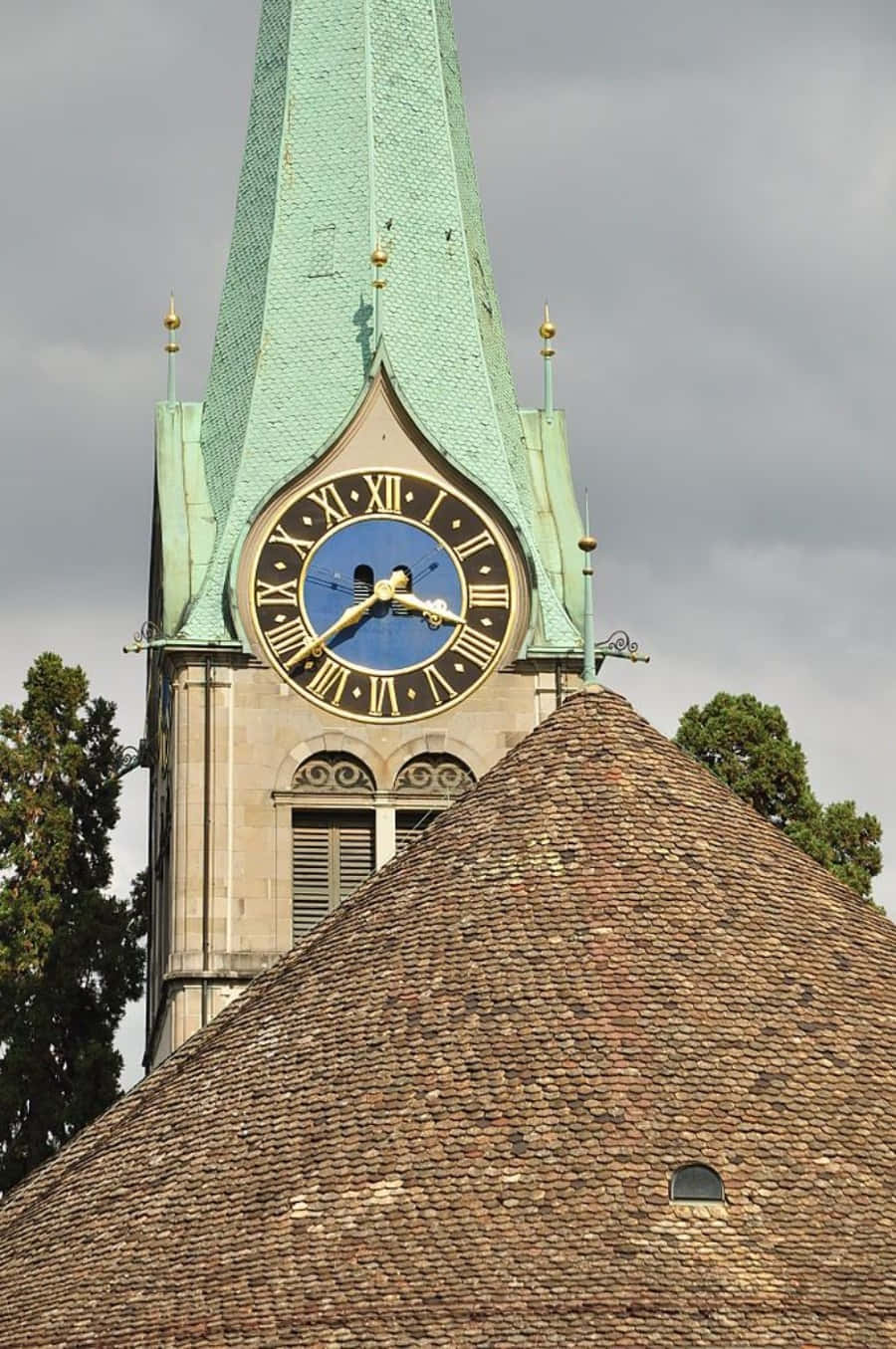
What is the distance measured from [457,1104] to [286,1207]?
3.82 feet

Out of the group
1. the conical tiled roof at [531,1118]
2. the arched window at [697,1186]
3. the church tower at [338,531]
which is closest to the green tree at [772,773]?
the church tower at [338,531]

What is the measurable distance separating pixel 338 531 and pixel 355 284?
3352mm

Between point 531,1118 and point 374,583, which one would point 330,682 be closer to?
point 374,583

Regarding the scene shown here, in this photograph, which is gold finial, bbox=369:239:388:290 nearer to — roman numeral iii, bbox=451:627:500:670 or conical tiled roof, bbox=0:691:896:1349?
roman numeral iii, bbox=451:627:500:670

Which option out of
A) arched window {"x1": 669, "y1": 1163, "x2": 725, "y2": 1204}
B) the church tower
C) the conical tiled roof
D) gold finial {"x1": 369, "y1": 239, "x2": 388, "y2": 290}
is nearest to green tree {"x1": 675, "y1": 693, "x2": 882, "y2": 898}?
the church tower

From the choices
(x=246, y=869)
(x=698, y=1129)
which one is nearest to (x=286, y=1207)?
(x=698, y=1129)

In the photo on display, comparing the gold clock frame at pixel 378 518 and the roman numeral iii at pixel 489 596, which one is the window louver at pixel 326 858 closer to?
the gold clock frame at pixel 378 518

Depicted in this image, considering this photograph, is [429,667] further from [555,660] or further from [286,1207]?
[286,1207]

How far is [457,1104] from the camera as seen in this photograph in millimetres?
27938

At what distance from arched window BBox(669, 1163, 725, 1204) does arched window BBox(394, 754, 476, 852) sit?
63.4ft

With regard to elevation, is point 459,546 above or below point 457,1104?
above

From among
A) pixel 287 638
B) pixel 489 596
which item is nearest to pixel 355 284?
pixel 489 596

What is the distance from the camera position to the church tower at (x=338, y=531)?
46.8m

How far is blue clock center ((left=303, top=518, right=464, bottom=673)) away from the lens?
46.9 meters
